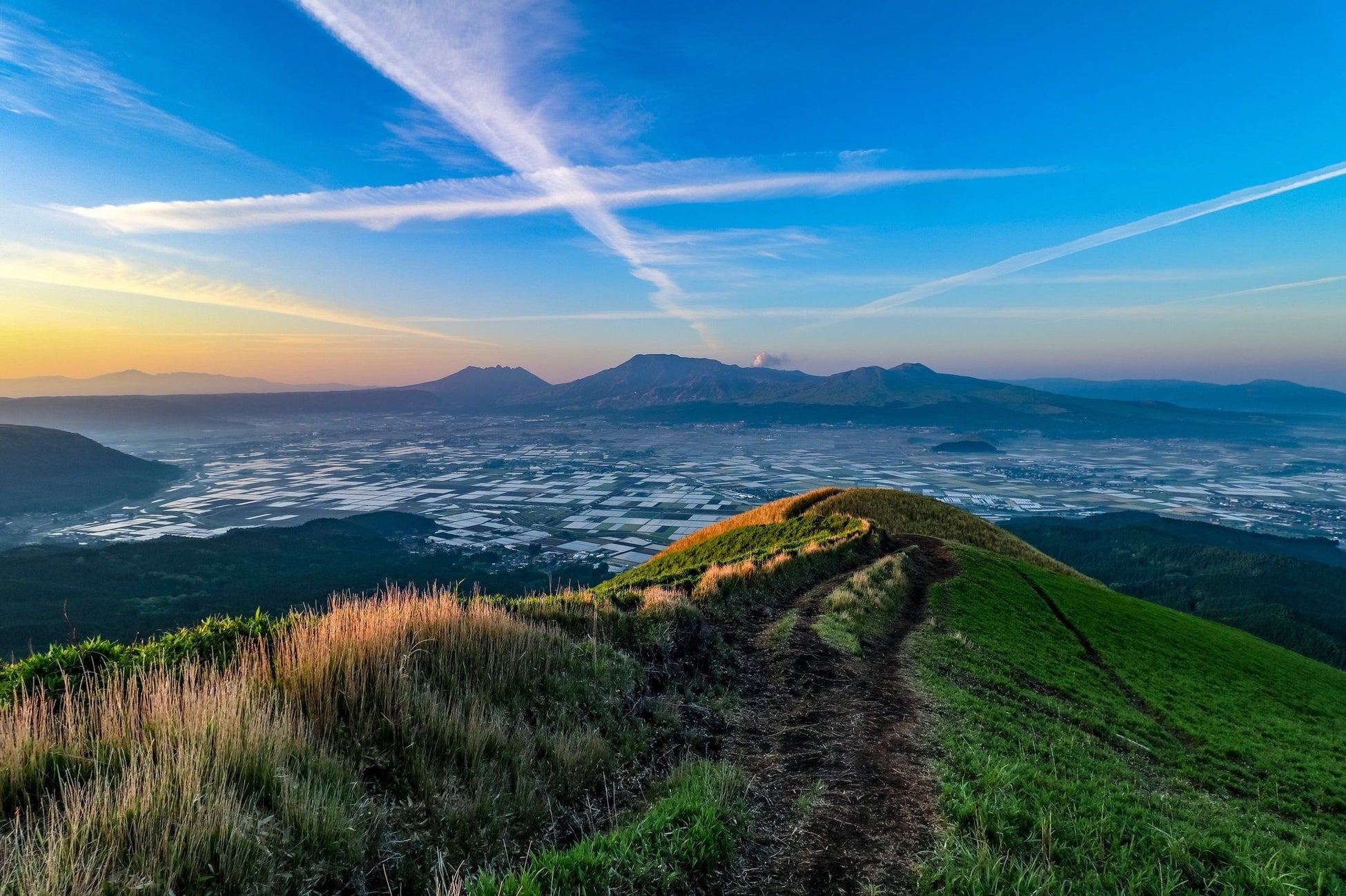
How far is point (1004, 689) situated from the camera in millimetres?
12219

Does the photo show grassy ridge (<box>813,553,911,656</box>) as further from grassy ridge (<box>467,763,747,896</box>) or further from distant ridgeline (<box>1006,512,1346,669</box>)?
distant ridgeline (<box>1006,512,1346,669</box>)

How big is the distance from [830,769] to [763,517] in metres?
34.9

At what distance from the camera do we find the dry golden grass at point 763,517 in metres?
40.2

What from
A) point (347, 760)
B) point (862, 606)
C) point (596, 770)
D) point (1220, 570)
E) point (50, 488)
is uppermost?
point (347, 760)

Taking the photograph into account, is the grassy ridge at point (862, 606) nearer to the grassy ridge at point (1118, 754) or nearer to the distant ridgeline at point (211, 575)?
the grassy ridge at point (1118, 754)

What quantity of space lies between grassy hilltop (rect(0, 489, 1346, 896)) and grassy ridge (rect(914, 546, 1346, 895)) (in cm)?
6

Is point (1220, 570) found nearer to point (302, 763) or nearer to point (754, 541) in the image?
point (754, 541)

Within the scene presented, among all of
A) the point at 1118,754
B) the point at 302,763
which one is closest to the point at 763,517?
the point at 1118,754

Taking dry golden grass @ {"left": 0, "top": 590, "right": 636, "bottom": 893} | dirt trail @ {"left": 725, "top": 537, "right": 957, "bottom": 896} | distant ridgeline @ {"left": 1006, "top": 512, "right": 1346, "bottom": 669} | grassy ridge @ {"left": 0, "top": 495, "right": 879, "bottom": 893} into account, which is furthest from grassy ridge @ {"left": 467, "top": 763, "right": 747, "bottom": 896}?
distant ridgeline @ {"left": 1006, "top": 512, "right": 1346, "bottom": 669}

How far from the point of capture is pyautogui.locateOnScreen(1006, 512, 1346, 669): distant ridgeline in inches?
2586

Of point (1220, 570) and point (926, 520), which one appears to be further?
point (1220, 570)

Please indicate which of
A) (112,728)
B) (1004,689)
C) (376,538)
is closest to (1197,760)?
(1004,689)

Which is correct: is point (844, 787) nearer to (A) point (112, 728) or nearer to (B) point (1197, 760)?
(A) point (112, 728)

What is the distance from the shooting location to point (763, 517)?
4153 centimetres
